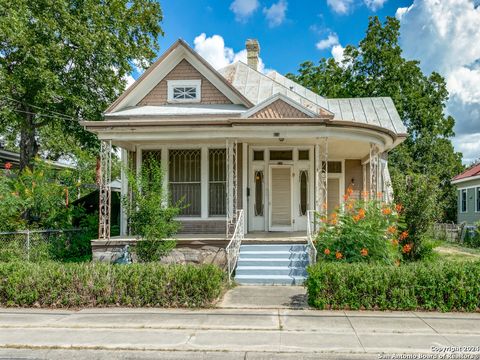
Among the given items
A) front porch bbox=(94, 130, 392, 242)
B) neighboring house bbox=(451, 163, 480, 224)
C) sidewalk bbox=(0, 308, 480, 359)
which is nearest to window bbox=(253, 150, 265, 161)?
front porch bbox=(94, 130, 392, 242)

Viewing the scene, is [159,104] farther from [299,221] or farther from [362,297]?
[362,297]

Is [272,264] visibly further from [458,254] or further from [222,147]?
[458,254]

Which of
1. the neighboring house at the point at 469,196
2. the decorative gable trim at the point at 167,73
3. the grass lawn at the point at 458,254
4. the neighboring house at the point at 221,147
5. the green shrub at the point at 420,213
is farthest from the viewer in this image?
the neighboring house at the point at 469,196

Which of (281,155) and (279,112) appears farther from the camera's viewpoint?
(281,155)

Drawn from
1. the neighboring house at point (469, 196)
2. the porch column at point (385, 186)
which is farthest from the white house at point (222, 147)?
the neighboring house at point (469, 196)

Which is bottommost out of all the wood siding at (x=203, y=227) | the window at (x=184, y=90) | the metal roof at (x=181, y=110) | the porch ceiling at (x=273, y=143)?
the wood siding at (x=203, y=227)

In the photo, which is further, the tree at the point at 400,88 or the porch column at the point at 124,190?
the tree at the point at 400,88

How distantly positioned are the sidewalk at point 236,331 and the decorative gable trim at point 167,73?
7769mm

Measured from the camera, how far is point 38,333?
247 inches

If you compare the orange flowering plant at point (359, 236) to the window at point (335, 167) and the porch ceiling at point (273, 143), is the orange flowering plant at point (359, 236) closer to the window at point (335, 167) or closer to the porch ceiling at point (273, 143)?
the porch ceiling at point (273, 143)

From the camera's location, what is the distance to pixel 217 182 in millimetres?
12758

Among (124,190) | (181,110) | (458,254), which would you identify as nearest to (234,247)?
(124,190)

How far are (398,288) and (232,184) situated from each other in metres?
5.98

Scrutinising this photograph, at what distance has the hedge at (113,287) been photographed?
778 cm
